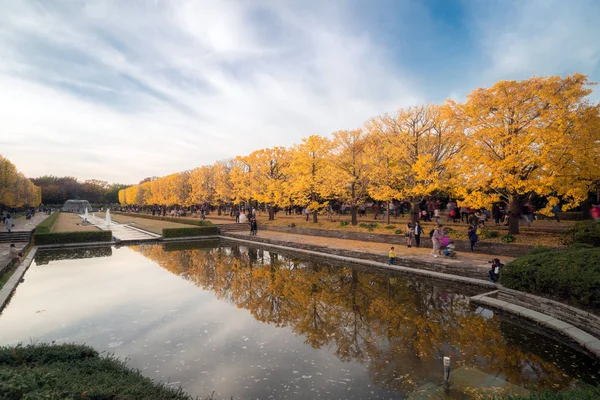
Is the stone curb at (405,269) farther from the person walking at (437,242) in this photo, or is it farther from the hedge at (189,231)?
the hedge at (189,231)

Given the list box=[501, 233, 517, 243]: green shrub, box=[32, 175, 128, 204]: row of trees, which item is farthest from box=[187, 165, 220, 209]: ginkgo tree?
box=[32, 175, 128, 204]: row of trees

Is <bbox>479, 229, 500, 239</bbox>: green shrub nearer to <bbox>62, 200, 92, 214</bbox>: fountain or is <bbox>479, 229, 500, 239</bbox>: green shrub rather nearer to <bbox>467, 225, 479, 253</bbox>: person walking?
<bbox>467, 225, 479, 253</bbox>: person walking

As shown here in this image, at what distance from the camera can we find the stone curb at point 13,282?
484 inches

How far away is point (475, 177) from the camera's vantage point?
1778 centimetres

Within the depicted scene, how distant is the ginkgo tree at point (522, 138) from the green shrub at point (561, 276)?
16.9 feet

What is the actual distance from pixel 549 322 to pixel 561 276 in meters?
1.46

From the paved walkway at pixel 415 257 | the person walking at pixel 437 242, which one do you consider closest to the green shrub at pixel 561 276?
the paved walkway at pixel 415 257

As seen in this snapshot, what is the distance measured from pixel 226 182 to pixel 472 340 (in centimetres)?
4441

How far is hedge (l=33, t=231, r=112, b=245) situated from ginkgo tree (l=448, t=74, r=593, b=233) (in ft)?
96.0

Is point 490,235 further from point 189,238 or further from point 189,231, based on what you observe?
point 189,231

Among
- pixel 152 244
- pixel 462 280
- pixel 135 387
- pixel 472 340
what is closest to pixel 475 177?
pixel 462 280

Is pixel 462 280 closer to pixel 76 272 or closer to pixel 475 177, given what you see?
pixel 475 177

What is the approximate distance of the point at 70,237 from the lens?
27234 millimetres

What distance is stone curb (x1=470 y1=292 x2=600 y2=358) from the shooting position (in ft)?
25.3
